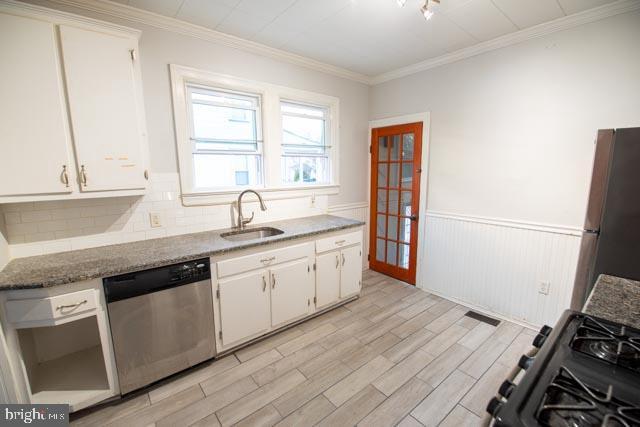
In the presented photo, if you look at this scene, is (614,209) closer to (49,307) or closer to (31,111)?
(49,307)

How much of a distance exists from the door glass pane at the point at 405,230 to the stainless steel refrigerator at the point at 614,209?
1738mm

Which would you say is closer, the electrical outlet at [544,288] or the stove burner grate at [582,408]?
the stove burner grate at [582,408]

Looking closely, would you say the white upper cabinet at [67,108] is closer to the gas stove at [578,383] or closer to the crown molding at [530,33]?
the gas stove at [578,383]

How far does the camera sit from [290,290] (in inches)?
98.2

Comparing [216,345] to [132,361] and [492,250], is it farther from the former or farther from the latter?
[492,250]

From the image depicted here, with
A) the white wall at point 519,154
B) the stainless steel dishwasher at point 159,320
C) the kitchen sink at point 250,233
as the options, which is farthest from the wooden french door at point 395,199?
the stainless steel dishwasher at point 159,320

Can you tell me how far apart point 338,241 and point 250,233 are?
878 mm

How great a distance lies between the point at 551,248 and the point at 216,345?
2.91 m

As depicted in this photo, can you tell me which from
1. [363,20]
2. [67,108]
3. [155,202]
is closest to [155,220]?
[155,202]

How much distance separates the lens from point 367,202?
393cm

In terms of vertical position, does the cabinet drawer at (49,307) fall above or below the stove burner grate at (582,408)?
below

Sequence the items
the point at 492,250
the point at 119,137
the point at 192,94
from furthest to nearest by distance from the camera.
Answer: the point at 492,250
the point at 192,94
the point at 119,137

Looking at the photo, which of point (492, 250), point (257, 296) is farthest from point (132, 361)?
point (492, 250)

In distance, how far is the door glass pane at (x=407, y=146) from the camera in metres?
3.33
